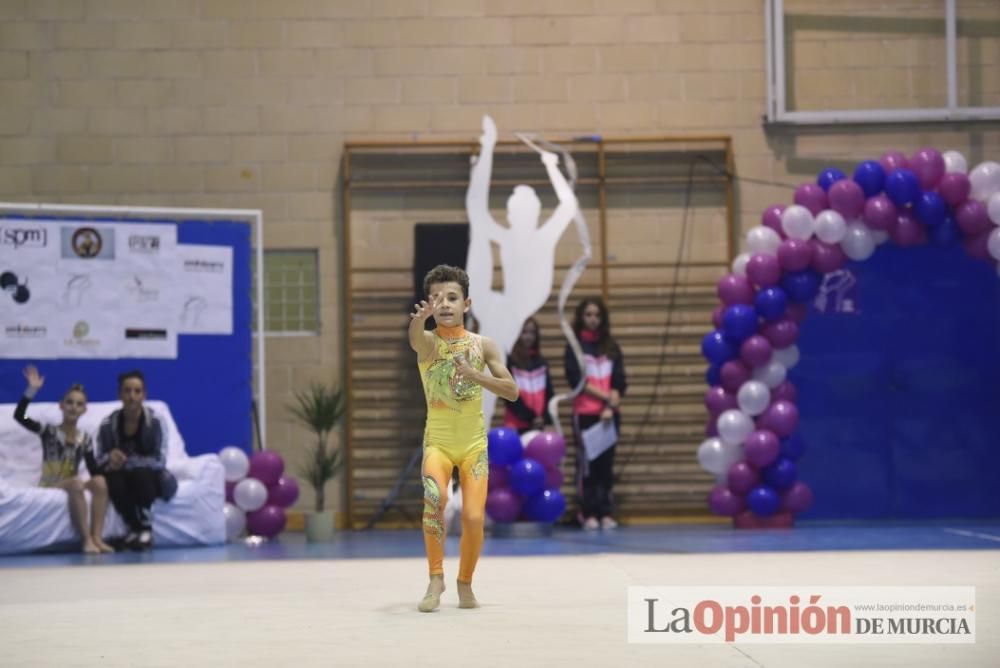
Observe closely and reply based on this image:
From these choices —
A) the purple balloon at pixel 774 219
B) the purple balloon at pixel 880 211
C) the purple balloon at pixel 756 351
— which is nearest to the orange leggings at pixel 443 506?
the purple balloon at pixel 756 351

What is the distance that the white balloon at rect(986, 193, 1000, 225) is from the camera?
1031cm

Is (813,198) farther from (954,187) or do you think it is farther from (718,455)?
(718,455)

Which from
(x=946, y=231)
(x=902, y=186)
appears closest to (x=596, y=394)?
(x=902, y=186)

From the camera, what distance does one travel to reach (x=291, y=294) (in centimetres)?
1204

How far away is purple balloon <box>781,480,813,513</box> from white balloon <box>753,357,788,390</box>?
807 millimetres

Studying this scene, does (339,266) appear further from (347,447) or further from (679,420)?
(679,420)

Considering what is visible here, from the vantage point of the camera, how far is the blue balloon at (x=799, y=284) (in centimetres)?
1066

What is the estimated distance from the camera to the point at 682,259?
12078mm

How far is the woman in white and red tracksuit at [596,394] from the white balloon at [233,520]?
108 inches

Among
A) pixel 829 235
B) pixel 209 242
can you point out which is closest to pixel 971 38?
pixel 829 235

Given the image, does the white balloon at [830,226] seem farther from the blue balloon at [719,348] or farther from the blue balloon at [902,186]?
the blue balloon at [719,348]

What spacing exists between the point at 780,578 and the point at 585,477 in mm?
4852

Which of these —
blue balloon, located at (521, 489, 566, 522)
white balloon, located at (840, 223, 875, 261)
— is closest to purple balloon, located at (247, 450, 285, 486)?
blue balloon, located at (521, 489, 566, 522)
